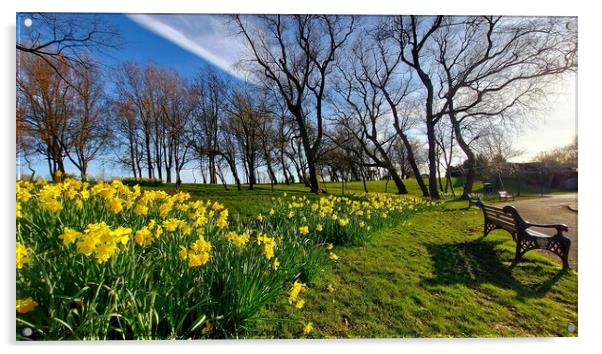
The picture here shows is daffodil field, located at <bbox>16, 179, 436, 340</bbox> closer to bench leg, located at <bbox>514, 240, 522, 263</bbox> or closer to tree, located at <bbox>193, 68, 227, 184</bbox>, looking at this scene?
tree, located at <bbox>193, 68, 227, 184</bbox>

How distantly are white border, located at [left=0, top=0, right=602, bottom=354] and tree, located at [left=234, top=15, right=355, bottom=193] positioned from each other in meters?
0.15

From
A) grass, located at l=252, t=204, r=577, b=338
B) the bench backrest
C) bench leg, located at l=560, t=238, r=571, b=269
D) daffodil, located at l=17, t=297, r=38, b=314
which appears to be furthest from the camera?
the bench backrest

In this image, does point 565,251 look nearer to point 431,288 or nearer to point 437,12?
point 431,288

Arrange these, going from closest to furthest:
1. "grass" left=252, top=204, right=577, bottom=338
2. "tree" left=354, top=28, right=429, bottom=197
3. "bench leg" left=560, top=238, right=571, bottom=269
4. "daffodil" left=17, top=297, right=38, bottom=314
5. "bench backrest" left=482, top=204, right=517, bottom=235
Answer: "daffodil" left=17, top=297, right=38, bottom=314, "grass" left=252, top=204, right=577, bottom=338, "bench leg" left=560, top=238, right=571, bottom=269, "bench backrest" left=482, top=204, right=517, bottom=235, "tree" left=354, top=28, right=429, bottom=197

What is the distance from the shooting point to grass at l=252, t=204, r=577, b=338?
2348 millimetres

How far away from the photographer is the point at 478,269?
8.86 ft

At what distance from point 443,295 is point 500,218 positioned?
81 centimetres

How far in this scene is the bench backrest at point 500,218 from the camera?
108 inches

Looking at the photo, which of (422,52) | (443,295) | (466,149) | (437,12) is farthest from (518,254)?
(437,12)

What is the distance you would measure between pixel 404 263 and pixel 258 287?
4.30ft

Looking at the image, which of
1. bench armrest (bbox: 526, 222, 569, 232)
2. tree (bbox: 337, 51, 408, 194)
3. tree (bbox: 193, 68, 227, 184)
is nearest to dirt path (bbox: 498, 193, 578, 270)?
bench armrest (bbox: 526, 222, 569, 232)

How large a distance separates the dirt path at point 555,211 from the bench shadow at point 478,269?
0.28 metres

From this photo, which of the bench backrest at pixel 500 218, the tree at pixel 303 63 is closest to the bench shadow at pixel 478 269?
the bench backrest at pixel 500 218

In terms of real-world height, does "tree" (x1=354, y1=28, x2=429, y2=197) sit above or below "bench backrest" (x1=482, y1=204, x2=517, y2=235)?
above
